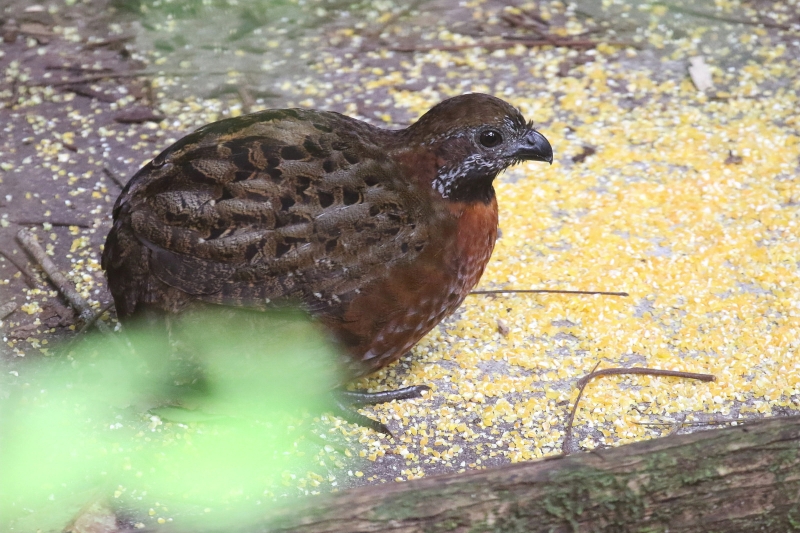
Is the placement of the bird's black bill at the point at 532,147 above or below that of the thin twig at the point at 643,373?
above

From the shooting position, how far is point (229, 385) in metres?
3.38

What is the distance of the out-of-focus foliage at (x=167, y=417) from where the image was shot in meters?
3.06

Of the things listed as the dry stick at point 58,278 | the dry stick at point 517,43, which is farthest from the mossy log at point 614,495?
the dry stick at point 517,43

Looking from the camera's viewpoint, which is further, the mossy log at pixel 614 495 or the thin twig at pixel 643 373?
the thin twig at pixel 643 373

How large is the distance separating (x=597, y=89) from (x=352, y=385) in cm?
257

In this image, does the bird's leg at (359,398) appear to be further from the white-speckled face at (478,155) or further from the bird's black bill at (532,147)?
the bird's black bill at (532,147)

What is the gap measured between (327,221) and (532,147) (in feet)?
2.72

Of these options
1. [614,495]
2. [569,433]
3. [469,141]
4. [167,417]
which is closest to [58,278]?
[167,417]

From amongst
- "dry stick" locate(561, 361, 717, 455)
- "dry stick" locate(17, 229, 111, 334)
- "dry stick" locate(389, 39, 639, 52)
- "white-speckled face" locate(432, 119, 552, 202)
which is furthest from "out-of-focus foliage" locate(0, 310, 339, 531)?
→ "dry stick" locate(389, 39, 639, 52)

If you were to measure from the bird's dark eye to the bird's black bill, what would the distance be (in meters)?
0.09

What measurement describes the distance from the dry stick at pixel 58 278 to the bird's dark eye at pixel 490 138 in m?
1.65

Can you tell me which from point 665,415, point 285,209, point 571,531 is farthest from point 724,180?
point 571,531

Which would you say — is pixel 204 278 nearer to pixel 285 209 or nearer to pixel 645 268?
pixel 285 209

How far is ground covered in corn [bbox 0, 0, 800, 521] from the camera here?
348 centimetres
